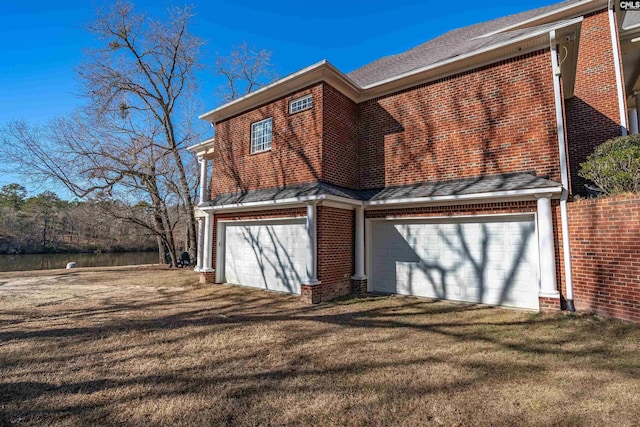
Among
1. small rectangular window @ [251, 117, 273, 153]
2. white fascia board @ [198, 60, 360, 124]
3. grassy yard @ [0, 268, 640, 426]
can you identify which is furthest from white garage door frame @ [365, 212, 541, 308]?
small rectangular window @ [251, 117, 273, 153]

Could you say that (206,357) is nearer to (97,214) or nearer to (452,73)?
(452,73)

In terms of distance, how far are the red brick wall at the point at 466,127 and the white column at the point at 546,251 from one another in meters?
0.84

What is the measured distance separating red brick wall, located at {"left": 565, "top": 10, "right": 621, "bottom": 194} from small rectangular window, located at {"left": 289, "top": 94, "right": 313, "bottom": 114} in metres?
7.44

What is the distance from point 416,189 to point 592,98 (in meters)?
5.80

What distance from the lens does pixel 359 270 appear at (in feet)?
28.0

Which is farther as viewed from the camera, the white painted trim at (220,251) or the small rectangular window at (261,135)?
the white painted trim at (220,251)

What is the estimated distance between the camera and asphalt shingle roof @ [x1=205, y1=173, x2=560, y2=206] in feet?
21.2

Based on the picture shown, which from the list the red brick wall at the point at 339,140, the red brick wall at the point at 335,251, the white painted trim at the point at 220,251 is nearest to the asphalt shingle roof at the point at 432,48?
the red brick wall at the point at 339,140

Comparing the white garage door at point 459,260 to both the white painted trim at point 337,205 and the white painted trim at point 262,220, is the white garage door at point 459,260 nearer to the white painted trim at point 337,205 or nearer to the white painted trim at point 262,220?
the white painted trim at point 337,205

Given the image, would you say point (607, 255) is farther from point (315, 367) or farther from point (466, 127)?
point (315, 367)

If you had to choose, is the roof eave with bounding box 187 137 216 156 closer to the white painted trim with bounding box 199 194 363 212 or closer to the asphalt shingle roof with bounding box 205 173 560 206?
the white painted trim with bounding box 199 194 363 212

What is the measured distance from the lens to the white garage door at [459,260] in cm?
664

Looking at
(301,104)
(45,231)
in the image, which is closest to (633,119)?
(301,104)

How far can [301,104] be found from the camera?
8914 millimetres
